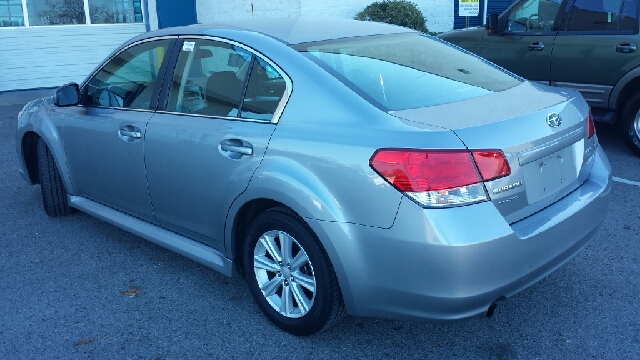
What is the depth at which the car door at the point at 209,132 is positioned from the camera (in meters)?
3.41

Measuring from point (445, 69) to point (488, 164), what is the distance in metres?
1.06

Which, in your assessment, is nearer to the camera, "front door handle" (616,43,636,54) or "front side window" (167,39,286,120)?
"front side window" (167,39,286,120)

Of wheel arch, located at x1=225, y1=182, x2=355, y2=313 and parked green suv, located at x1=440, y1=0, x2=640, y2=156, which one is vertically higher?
parked green suv, located at x1=440, y1=0, x2=640, y2=156

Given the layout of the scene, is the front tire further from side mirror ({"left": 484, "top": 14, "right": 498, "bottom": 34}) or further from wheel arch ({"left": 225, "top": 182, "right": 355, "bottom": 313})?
side mirror ({"left": 484, "top": 14, "right": 498, "bottom": 34})

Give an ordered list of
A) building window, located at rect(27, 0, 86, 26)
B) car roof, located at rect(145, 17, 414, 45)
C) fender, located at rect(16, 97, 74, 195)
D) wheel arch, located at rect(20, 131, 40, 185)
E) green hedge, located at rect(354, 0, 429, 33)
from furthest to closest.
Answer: building window, located at rect(27, 0, 86, 26)
green hedge, located at rect(354, 0, 429, 33)
wheel arch, located at rect(20, 131, 40, 185)
fender, located at rect(16, 97, 74, 195)
car roof, located at rect(145, 17, 414, 45)

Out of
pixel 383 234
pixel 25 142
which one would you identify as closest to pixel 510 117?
pixel 383 234

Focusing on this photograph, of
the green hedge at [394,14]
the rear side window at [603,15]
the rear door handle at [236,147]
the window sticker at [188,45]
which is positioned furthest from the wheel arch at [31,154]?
the green hedge at [394,14]

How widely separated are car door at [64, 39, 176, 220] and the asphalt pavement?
471mm

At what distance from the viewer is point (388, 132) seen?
288 cm

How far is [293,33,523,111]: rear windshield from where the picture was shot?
325 cm

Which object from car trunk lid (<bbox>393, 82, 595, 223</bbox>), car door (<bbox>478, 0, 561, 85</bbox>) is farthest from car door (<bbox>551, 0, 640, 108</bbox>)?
car trunk lid (<bbox>393, 82, 595, 223</bbox>)

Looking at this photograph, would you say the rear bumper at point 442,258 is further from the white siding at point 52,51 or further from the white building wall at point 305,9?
the white siding at point 52,51

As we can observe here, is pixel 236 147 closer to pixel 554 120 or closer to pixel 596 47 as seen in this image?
pixel 554 120

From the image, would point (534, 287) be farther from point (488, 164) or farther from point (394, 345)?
point (488, 164)
